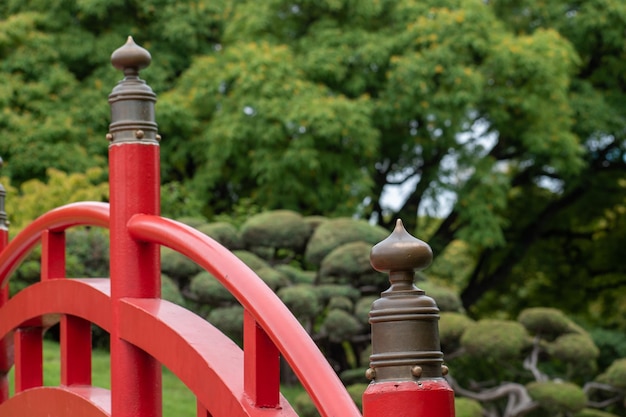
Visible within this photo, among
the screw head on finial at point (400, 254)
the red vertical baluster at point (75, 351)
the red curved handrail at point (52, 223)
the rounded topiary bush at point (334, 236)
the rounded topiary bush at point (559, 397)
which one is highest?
the rounded topiary bush at point (334, 236)

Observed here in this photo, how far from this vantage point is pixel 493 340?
9.91 m

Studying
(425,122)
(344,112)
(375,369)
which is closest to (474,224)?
(425,122)

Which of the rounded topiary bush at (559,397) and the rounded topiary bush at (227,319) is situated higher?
the rounded topiary bush at (227,319)

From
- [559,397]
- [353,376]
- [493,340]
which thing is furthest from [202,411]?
[353,376]

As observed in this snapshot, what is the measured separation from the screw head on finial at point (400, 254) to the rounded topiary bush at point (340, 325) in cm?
875

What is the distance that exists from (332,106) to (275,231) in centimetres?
279

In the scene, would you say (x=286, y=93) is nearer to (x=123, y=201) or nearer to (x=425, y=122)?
(x=425, y=122)

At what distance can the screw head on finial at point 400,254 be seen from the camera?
1.28m

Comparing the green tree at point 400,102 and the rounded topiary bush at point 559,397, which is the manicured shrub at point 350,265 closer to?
the rounded topiary bush at point 559,397

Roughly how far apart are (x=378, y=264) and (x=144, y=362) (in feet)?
3.13

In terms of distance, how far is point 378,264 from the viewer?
4.22 feet

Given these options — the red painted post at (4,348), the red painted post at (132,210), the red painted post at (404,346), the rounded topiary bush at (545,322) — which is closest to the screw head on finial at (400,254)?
the red painted post at (404,346)

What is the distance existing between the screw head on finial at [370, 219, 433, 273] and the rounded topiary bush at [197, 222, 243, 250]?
30.3 ft

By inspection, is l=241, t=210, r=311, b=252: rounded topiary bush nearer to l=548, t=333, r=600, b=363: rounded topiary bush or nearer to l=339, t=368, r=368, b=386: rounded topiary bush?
l=339, t=368, r=368, b=386: rounded topiary bush
